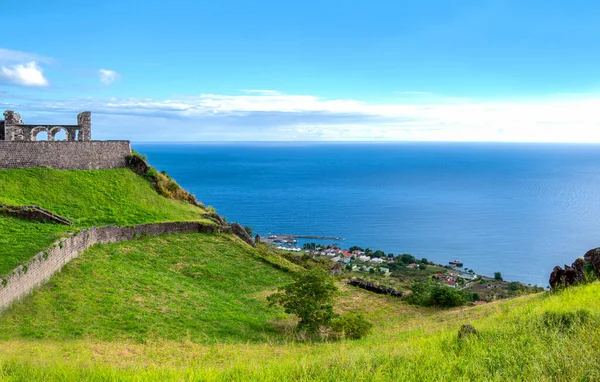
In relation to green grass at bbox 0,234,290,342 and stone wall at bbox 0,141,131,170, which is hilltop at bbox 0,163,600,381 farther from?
stone wall at bbox 0,141,131,170

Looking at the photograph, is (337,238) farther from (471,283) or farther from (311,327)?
(311,327)

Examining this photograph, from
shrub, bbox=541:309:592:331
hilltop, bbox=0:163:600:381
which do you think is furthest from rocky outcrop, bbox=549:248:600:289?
shrub, bbox=541:309:592:331

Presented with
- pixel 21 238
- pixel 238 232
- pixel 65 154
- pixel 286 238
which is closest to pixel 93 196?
pixel 65 154

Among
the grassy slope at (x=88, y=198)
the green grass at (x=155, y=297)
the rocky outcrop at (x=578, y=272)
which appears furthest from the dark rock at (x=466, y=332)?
the grassy slope at (x=88, y=198)

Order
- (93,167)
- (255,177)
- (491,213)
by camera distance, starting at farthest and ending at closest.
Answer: (255,177)
(491,213)
(93,167)

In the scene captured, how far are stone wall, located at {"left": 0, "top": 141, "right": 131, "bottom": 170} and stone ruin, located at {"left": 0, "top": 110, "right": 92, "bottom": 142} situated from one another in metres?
0.56

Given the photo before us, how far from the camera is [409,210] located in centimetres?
10500

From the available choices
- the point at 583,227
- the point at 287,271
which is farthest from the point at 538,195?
the point at 287,271

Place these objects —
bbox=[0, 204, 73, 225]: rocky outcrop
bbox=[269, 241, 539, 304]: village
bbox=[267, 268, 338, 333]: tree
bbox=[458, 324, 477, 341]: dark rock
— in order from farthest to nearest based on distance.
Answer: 1. bbox=[269, 241, 539, 304]: village
2. bbox=[0, 204, 73, 225]: rocky outcrop
3. bbox=[267, 268, 338, 333]: tree
4. bbox=[458, 324, 477, 341]: dark rock

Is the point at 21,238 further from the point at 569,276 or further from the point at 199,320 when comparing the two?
the point at 569,276

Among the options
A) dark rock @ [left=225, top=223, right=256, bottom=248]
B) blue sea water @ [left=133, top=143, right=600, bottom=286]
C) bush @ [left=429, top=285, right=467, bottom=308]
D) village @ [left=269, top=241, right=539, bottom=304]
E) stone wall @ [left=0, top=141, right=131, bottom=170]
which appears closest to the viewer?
bush @ [left=429, top=285, right=467, bottom=308]

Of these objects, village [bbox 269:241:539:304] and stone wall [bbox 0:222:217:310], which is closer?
stone wall [bbox 0:222:217:310]

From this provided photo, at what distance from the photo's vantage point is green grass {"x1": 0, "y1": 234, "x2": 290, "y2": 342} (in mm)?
12569

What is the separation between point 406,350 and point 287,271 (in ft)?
49.3
